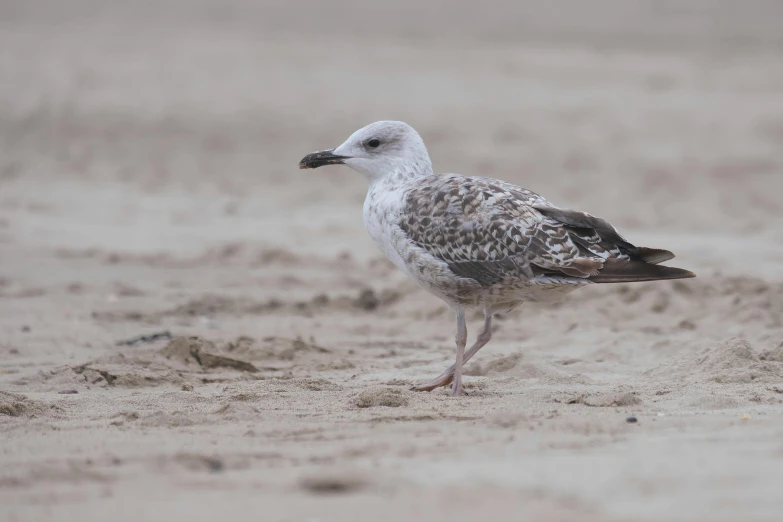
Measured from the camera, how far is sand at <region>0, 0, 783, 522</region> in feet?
12.6

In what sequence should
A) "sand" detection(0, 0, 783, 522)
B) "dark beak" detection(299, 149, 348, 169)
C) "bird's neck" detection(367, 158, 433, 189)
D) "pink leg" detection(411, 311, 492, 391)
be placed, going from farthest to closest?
"dark beak" detection(299, 149, 348, 169) → "bird's neck" detection(367, 158, 433, 189) → "pink leg" detection(411, 311, 492, 391) → "sand" detection(0, 0, 783, 522)

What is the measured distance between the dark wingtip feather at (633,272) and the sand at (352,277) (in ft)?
1.73

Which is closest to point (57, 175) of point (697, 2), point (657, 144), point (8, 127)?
point (8, 127)

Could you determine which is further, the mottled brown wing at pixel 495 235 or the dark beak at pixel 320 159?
the dark beak at pixel 320 159

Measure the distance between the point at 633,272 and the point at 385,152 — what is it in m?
1.59

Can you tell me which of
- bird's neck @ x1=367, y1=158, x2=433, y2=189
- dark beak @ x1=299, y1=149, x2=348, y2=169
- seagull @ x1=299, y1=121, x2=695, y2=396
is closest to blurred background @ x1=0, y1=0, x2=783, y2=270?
dark beak @ x1=299, y1=149, x2=348, y2=169

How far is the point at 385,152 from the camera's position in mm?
6605

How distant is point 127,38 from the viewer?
2236cm

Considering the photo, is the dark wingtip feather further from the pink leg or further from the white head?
the white head

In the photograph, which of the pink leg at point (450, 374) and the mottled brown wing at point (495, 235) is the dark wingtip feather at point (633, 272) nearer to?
the mottled brown wing at point (495, 235)

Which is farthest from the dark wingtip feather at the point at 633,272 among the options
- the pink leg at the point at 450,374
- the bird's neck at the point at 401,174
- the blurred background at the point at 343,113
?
the blurred background at the point at 343,113

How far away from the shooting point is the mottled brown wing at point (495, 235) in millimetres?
5836

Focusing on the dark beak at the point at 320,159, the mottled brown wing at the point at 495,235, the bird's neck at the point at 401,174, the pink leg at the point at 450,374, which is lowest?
the pink leg at the point at 450,374

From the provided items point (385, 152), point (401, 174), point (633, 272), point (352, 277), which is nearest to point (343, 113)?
point (352, 277)
